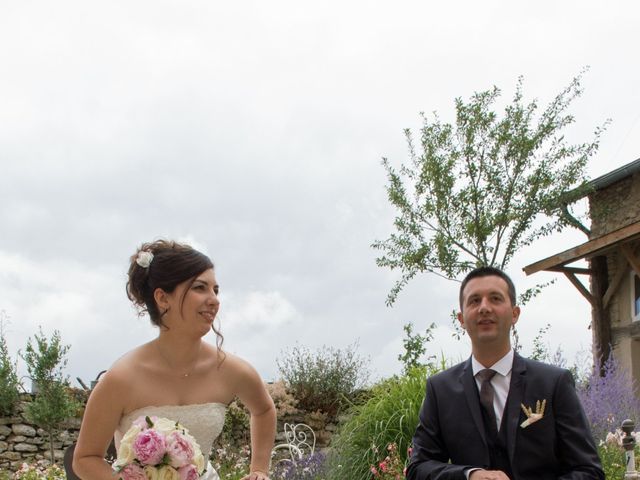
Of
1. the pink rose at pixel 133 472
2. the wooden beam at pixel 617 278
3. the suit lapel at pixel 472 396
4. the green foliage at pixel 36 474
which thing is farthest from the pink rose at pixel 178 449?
the wooden beam at pixel 617 278

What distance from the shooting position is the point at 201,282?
12.7 ft

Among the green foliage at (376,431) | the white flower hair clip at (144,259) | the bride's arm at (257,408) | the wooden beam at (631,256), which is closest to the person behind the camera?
the white flower hair clip at (144,259)

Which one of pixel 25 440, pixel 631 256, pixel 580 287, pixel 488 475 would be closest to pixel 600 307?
pixel 580 287

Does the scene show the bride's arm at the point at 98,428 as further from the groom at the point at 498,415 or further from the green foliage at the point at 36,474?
the green foliage at the point at 36,474

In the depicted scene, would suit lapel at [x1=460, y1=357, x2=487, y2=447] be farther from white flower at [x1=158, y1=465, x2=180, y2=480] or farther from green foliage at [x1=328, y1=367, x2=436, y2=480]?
green foliage at [x1=328, y1=367, x2=436, y2=480]

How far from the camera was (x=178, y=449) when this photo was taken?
10.6 feet

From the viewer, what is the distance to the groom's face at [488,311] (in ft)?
12.4

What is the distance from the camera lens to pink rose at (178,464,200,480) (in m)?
3.26

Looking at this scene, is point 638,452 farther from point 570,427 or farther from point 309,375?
point 309,375

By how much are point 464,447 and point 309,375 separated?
10.9m

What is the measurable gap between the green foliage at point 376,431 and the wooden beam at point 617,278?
8951mm

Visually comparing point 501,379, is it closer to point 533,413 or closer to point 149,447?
point 533,413

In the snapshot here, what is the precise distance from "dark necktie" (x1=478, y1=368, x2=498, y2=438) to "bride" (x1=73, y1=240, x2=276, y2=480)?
1.03 metres

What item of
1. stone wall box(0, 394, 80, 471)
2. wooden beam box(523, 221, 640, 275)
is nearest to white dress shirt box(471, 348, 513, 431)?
wooden beam box(523, 221, 640, 275)
